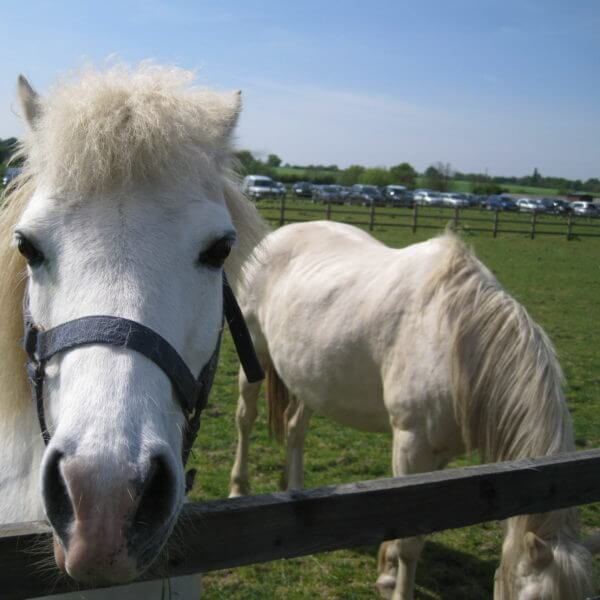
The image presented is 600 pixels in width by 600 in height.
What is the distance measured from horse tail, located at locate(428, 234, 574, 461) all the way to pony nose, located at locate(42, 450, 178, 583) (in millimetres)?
2223

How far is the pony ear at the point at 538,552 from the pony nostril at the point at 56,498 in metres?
2.07

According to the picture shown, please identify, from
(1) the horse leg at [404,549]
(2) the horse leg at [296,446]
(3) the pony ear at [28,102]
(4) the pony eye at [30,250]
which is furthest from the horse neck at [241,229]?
(2) the horse leg at [296,446]

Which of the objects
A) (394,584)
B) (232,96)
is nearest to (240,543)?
(232,96)

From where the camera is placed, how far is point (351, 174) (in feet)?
266

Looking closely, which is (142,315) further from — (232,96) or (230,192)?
(232,96)

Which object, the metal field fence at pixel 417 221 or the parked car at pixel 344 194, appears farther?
the parked car at pixel 344 194

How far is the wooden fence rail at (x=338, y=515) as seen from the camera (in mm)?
1347

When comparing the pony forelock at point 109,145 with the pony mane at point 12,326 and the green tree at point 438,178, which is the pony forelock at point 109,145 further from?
the green tree at point 438,178

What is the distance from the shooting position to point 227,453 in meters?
5.51

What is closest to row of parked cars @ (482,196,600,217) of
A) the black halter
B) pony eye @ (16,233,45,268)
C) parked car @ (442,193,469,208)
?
parked car @ (442,193,469,208)

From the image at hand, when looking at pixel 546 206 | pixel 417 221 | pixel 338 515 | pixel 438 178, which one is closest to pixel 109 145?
pixel 338 515

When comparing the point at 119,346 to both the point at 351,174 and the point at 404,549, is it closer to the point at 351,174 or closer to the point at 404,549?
Result: the point at 404,549

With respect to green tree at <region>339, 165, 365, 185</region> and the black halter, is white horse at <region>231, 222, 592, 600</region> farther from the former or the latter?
green tree at <region>339, 165, 365, 185</region>

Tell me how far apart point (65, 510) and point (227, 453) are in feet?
14.4
